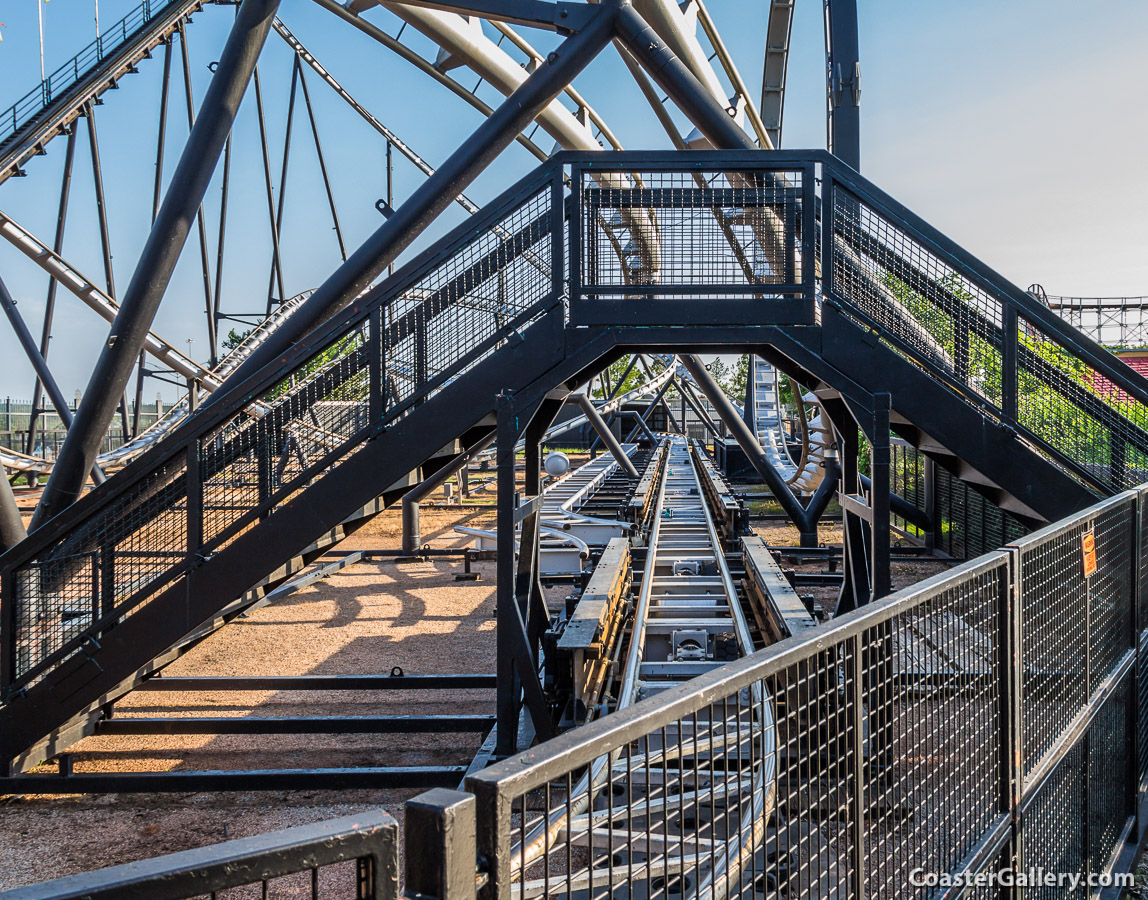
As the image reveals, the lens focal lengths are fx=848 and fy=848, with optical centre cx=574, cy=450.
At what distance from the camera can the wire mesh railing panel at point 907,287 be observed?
5.62m

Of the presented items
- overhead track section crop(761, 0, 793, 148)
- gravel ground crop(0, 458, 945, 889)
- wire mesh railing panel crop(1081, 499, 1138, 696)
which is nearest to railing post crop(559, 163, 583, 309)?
wire mesh railing panel crop(1081, 499, 1138, 696)

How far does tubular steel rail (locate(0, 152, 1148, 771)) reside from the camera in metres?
5.45

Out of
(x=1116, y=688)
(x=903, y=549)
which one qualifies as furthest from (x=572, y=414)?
(x=1116, y=688)

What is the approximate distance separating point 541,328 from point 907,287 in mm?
2549

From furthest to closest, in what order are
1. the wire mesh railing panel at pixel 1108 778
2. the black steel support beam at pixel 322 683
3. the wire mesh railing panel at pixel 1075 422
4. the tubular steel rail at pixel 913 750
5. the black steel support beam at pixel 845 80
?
the black steel support beam at pixel 845 80, the black steel support beam at pixel 322 683, the wire mesh railing panel at pixel 1075 422, the wire mesh railing panel at pixel 1108 778, the tubular steel rail at pixel 913 750

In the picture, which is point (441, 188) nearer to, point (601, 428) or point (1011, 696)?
point (1011, 696)

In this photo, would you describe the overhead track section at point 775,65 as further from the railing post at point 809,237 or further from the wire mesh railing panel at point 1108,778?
the wire mesh railing panel at point 1108,778

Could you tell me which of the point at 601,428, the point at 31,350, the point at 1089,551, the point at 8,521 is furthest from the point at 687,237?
the point at 31,350

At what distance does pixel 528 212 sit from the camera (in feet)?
18.8

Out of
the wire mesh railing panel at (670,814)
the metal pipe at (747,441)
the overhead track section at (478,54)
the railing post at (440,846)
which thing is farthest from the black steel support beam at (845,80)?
the railing post at (440,846)

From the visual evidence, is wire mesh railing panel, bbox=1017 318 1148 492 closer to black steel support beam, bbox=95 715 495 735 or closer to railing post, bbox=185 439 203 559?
black steel support beam, bbox=95 715 495 735

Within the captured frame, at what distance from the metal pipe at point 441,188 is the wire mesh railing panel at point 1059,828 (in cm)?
517

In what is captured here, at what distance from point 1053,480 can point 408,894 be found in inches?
213

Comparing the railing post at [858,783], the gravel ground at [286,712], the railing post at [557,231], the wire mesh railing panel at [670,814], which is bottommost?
the gravel ground at [286,712]
